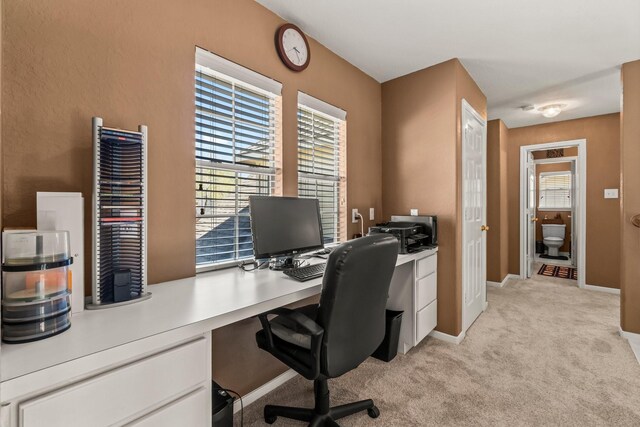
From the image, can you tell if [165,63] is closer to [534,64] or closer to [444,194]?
[444,194]

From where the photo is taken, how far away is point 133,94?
141 cm

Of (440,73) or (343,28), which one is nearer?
(343,28)

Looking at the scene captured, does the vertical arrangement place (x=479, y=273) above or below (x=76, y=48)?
below

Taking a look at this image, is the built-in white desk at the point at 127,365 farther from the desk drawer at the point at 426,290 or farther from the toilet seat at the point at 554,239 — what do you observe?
the toilet seat at the point at 554,239

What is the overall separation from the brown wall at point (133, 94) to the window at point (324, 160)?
17cm

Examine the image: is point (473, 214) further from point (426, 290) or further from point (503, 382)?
point (503, 382)

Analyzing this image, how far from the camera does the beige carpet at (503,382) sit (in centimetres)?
171

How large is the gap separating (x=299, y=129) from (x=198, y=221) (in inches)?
43.2

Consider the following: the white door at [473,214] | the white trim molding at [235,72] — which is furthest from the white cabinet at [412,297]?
the white trim molding at [235,72]

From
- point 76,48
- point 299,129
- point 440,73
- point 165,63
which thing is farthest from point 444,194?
point 76,48

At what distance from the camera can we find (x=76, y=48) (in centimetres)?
124

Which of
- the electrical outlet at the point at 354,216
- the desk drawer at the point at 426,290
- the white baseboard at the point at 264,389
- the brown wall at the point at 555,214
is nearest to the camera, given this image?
the white baseboard at the point at 264,389

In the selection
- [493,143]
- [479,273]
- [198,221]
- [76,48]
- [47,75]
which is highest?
[493,143]

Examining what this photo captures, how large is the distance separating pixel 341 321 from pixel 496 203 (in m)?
4.05
